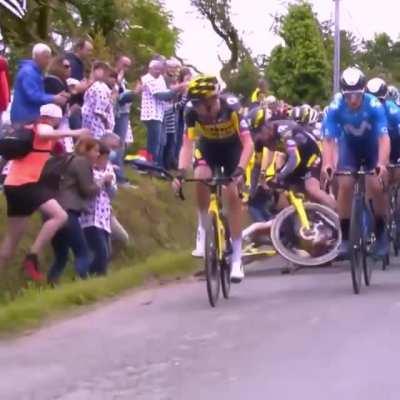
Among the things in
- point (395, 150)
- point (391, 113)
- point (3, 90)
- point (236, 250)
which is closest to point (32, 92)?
point (3, 90)

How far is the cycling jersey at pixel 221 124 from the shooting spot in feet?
40.7

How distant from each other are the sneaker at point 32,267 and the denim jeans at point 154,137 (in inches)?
226

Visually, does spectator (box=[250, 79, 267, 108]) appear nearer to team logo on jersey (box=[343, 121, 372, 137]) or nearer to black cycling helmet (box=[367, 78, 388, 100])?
black cycling helmet (box=[367, 78, 388, 100])

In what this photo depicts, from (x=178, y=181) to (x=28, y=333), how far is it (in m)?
2.28

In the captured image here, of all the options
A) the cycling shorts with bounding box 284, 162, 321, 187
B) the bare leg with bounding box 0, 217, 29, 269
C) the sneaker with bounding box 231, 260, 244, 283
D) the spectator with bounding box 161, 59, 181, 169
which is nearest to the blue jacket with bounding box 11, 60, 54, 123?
the bare leg with bounding box 0, 217, 29, 269

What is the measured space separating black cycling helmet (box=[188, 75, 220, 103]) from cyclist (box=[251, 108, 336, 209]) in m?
3.19

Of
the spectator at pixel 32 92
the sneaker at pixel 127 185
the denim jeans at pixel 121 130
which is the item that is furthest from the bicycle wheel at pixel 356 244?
the sneaker at pixel 127 185

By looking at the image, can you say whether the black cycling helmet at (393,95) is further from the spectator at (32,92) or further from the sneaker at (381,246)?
the spectator at (32,92)

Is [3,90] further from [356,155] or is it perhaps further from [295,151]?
[356,155]

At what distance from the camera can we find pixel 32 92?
14211 millimetres

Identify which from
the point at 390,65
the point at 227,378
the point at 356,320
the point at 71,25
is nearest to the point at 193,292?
the point at 356,320

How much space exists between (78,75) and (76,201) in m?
3.20

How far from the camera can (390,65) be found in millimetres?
94625

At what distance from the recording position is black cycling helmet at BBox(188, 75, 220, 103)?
39.4ft
